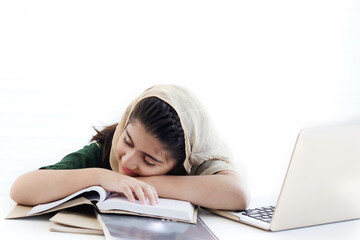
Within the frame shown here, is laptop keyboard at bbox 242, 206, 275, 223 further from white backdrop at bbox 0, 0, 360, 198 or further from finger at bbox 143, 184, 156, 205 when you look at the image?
white backdrop at bbox 0, 0, 360, 198

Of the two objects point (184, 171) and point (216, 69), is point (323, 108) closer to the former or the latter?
point (216, 69)

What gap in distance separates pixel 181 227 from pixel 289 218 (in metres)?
0.21

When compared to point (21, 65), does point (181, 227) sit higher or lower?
lower

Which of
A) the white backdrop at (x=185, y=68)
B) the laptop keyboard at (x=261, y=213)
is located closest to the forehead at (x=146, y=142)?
the laptop keyboard at (x=261, y=213)

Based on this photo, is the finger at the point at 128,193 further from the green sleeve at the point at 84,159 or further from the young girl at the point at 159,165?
the green sleeve at the point at 84,159

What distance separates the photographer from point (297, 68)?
2.41 m

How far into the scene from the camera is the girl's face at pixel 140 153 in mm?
1057

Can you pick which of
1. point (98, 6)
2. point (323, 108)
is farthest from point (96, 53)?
point (323, 108)

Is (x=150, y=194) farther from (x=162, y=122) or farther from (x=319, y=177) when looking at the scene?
(x=319, y=177)

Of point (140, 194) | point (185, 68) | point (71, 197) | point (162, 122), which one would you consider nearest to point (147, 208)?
point (140, 194)

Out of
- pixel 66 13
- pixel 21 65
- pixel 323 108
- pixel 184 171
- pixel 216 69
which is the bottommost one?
pixel 323 108

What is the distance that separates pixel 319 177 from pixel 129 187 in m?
0.37

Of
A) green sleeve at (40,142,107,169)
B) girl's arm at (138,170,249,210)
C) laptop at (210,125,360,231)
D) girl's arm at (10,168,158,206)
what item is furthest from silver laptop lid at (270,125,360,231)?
green sleeve at (40,142,107,169)

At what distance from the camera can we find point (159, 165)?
109cm
